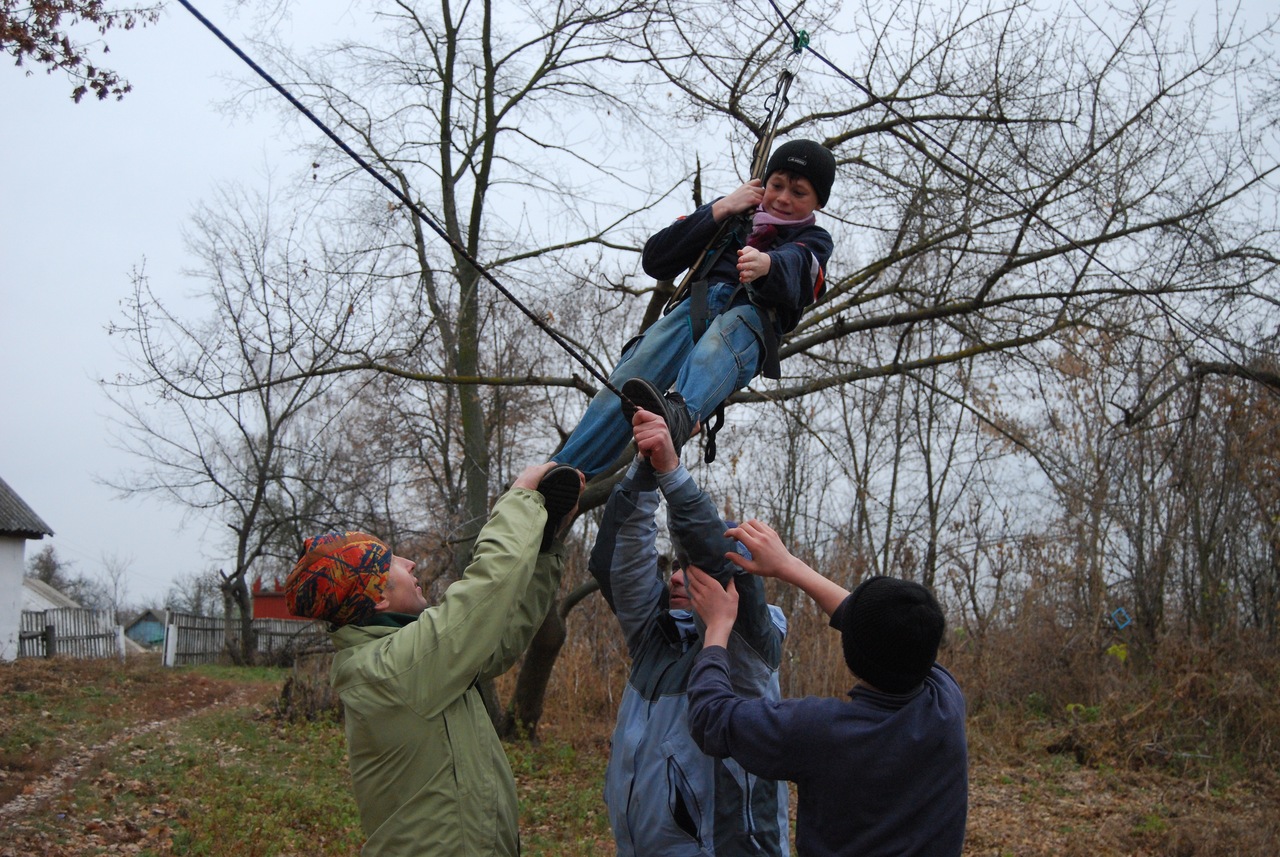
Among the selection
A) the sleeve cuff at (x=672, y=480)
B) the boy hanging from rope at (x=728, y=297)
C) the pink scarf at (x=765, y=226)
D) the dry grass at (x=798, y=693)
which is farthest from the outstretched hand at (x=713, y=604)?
the dry grass at (x=798, y=693)

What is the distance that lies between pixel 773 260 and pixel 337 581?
1.90 metres

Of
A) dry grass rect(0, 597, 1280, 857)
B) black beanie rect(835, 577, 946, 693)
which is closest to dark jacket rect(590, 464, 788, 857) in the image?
black beanie rect(835, 577, 946, 693)

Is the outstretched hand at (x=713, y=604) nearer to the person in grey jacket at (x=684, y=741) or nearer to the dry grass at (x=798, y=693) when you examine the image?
the person in grey jacket at (x=684, y=741)

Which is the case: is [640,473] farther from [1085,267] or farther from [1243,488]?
[1243,488]

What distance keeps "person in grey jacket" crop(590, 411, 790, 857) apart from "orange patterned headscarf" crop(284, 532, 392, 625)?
85 centimetres

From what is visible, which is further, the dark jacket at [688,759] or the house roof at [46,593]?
the house roof at [46,593]

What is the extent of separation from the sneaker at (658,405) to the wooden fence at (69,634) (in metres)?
27.8

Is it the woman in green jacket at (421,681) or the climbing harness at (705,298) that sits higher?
the climbing harness at (705,298)

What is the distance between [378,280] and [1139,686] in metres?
9.46

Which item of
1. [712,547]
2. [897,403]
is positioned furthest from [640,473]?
[897,403]

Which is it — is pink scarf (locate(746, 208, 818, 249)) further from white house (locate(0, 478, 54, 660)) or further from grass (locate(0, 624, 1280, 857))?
white house (locate(0, 478, 54, 660))

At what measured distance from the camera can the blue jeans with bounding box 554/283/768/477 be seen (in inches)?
146

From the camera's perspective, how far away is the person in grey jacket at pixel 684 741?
3.07 meters

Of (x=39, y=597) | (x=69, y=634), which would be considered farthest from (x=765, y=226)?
(x=39, y=597)
